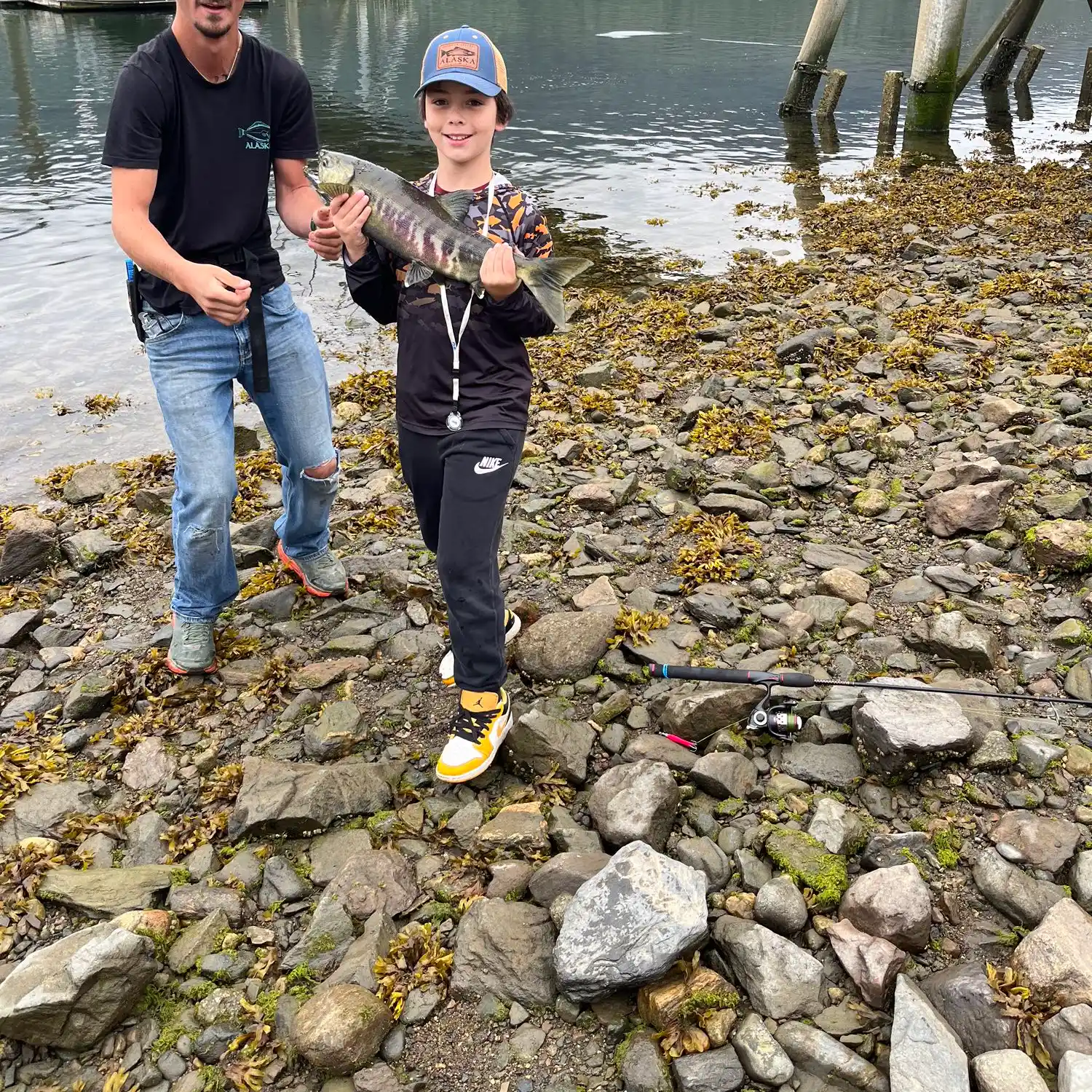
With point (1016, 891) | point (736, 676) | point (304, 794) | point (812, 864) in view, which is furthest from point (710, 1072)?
point (304, 794)

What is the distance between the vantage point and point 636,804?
3.99m

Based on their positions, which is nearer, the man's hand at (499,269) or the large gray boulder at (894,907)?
the large gray boulder at (894,907)

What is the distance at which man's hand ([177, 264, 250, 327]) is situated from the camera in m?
4.24

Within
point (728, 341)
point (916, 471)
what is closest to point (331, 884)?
point (916, 471)

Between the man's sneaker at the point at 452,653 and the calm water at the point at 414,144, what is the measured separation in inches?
242

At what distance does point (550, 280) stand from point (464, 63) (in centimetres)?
105

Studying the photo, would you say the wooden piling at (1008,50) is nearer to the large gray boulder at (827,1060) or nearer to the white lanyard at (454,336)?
the white lanyard at (454,336)

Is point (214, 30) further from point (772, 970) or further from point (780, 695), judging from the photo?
point (772, 970)

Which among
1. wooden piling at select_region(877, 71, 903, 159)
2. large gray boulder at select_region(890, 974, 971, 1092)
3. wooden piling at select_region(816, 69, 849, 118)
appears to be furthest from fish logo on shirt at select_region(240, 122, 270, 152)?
wooden piling at select_region(816, 69, 849, 118)

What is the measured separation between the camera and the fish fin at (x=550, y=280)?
4.01 m

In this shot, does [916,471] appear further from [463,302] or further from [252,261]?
[252,261]

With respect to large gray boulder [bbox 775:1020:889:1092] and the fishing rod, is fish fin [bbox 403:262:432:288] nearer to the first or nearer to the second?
the fishing rod

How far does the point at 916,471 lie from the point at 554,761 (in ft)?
15.2

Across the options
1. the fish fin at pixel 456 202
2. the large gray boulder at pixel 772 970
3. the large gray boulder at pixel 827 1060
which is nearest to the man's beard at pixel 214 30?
the fish fin at pixel 456 202
